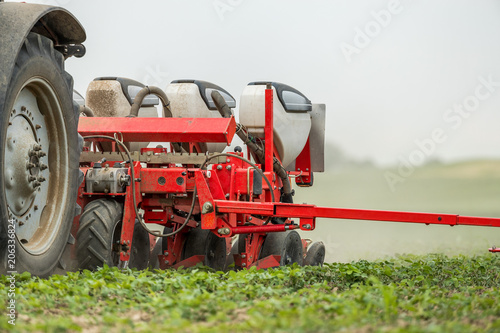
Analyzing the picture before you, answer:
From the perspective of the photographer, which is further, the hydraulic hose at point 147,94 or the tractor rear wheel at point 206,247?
the tractor rear wheel at point 206,247

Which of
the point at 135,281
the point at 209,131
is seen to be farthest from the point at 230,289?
the point at 209,131

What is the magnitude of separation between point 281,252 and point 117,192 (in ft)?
7.18

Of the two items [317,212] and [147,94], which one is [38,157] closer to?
[317,212]

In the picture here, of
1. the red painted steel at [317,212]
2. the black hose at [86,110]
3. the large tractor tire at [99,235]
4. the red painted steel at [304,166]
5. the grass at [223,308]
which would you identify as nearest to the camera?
the grass at [223,308]

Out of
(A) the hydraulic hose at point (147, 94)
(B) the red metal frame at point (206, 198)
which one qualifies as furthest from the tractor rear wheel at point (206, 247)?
(A) the hydraulic hose at point (147, 94)

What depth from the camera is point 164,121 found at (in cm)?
745

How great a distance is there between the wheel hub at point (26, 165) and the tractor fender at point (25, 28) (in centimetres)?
39

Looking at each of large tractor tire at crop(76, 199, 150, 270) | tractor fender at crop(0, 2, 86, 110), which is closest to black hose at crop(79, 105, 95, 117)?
large tractor tire at crop(76, 199, 150, 270)

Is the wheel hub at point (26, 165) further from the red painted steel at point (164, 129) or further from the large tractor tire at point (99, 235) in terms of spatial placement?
the red painted steel at point (164, 129)

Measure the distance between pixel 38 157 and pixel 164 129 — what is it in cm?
232

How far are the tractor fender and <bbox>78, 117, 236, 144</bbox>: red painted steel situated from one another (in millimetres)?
1733

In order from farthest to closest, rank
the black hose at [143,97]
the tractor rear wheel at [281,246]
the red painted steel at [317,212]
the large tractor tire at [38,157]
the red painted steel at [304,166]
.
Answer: the red painted steel at [304,166] → the tractor rear wheel at [281,246] → the black hose at [143,97] → the red painted steel at [317,212] → the large tractor tire at [38,157]

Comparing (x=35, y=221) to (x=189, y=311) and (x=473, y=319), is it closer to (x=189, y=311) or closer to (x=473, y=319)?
(x=189, y=311)

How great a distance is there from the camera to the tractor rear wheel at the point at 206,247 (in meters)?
8.25
